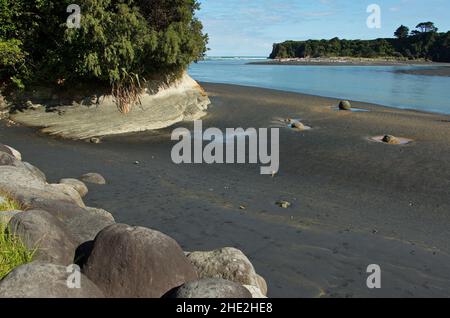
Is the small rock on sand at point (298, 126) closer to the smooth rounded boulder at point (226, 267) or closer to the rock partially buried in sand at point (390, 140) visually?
the rock partially buried in sand at point (390, 140)

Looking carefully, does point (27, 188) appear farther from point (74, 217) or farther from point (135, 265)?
point (135, 265)

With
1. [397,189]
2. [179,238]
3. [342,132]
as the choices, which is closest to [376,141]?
[342,132]

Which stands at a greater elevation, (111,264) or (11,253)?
(11,253)

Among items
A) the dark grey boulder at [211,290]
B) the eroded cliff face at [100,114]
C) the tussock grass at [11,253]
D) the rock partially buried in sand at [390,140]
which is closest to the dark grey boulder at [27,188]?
the tussock grass at [11,253]

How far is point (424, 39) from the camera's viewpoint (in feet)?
455

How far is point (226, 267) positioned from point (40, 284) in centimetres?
280

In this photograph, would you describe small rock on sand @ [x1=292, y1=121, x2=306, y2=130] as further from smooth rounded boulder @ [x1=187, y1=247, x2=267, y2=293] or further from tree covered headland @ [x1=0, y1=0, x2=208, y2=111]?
smooth rounded boulder @ [x1=187, y1=247, x2=267, y2=293]

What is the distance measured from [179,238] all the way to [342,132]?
40.0ft

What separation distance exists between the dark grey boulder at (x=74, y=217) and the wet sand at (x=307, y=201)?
192 cm

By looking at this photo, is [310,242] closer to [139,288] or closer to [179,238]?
[179,238]

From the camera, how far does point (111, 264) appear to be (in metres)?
5.73

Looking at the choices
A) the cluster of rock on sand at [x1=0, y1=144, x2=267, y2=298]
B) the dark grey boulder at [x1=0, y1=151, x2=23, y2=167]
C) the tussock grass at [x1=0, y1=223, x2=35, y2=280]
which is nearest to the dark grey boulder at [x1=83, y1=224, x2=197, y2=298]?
the cluster of rock on sand at [x1=0, y1=144, x2=267, y2=298]

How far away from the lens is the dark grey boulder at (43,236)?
606cm

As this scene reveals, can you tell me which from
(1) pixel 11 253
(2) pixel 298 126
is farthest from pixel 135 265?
(2) pixel 298 126
